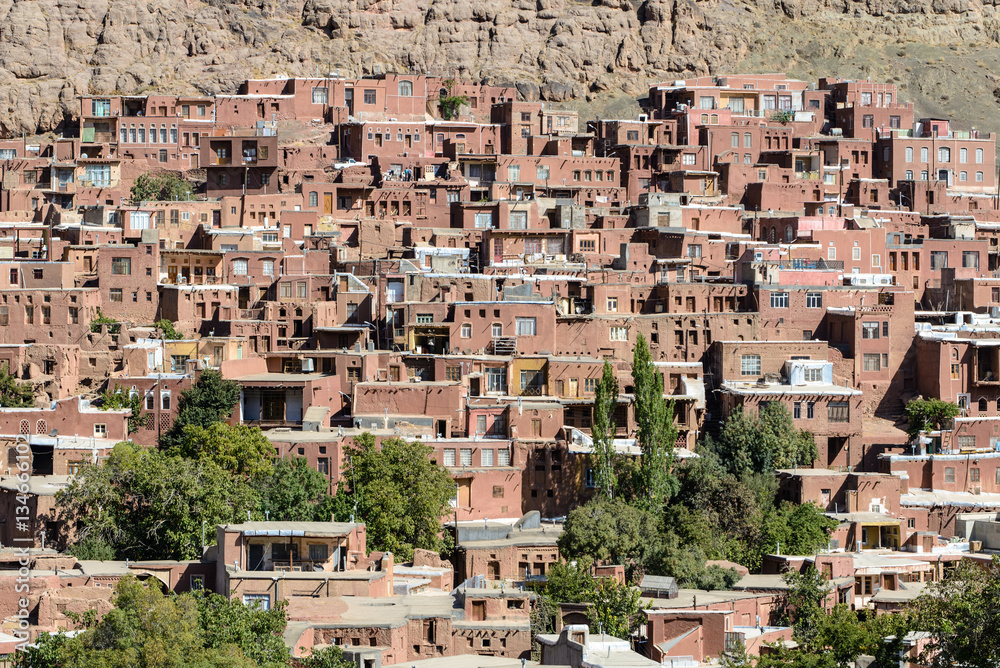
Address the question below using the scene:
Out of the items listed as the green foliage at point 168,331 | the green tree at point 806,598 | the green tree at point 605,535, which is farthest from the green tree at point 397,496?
the green foliage at point 168,331

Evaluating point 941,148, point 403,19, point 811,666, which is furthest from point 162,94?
point 811,666

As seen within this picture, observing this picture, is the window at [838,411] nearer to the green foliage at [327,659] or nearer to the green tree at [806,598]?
the green tree at [806,598]

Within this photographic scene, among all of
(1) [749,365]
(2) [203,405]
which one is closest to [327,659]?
(2) [203,405]

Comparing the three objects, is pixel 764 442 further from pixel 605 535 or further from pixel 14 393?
pixel 14 393

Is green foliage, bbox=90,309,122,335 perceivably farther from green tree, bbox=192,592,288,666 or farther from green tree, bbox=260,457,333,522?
green tree, bbox=192,592,288,666

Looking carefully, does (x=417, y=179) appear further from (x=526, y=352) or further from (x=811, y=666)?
(x=811, y=666)
